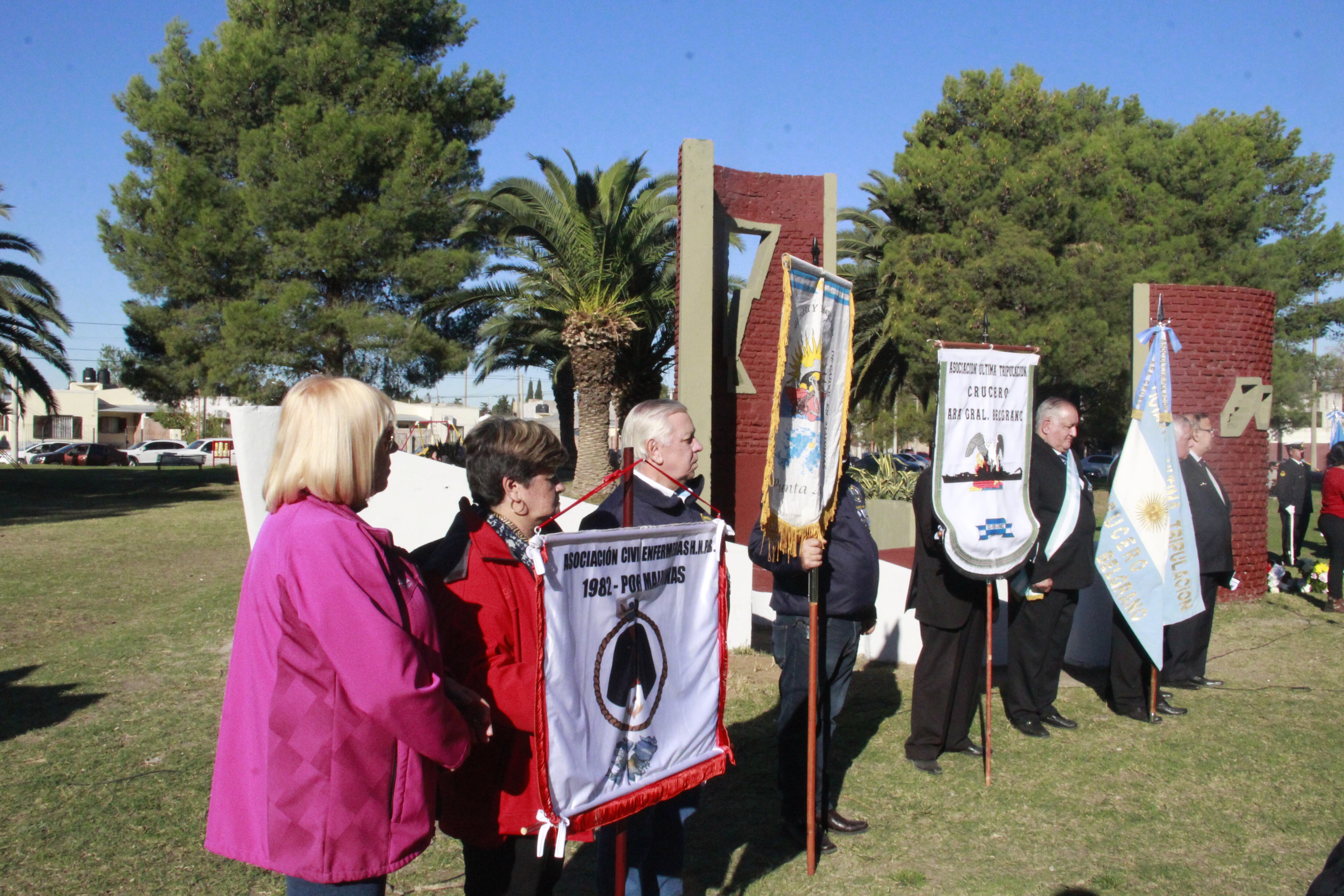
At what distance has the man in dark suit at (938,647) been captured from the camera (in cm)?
525

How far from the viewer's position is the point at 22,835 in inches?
161

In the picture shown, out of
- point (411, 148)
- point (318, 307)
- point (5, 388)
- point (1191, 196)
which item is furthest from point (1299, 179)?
point (5, 388)

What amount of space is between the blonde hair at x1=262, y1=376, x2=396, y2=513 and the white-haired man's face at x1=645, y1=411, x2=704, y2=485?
129 centimetres

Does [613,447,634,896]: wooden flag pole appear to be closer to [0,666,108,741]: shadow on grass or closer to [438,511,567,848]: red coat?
[438,511,567,848]: red coat

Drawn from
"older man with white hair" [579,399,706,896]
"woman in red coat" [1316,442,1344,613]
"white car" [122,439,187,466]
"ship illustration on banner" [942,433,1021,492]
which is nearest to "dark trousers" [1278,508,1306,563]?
"woman in red coat" [1316,442,1344,613]

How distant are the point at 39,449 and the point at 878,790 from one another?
5550 centimetres

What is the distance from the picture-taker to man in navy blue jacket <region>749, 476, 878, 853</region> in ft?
13.7

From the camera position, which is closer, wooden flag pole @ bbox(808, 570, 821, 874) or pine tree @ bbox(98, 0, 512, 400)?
wooden flag pole @ bbox(808, 570, 821, 874)

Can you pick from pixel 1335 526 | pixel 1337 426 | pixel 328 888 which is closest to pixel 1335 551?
pixel 1335 526

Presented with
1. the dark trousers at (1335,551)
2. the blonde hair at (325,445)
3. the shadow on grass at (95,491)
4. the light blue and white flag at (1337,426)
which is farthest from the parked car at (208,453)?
the blonde hair at (325,445)

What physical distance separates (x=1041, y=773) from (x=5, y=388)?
26.5m

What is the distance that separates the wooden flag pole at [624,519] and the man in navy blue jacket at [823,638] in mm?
1097

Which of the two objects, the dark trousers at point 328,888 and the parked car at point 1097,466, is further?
the parked car at point 1097,466

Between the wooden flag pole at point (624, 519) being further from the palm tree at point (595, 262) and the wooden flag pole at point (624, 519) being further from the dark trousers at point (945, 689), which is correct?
the palm tree at point (595, 262)
